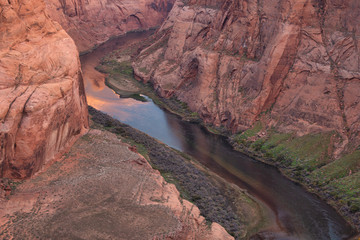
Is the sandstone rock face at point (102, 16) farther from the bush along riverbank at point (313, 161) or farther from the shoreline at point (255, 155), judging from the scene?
the bush along riverbank at point (313, 161)

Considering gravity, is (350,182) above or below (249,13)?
below

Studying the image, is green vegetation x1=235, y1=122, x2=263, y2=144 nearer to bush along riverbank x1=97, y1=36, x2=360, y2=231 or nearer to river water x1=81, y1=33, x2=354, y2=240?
bush along riverbank x1=97, y1=36, x2=360, y2=231

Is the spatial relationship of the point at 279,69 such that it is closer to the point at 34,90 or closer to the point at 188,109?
the point at 188,109

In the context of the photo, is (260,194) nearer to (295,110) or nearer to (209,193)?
(209,193)

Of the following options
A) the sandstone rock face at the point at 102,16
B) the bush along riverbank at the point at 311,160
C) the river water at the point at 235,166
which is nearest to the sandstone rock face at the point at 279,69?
the bush along riverbank at the point at 311,160

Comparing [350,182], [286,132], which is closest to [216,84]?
[286,132]

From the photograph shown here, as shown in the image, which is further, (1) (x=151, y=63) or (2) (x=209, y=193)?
(1) (x=151, y=63)

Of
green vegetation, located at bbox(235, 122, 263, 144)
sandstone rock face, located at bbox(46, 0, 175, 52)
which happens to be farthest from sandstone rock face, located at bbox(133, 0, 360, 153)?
sandstone rock face, located at bbox(46, 0, 175, 52)
